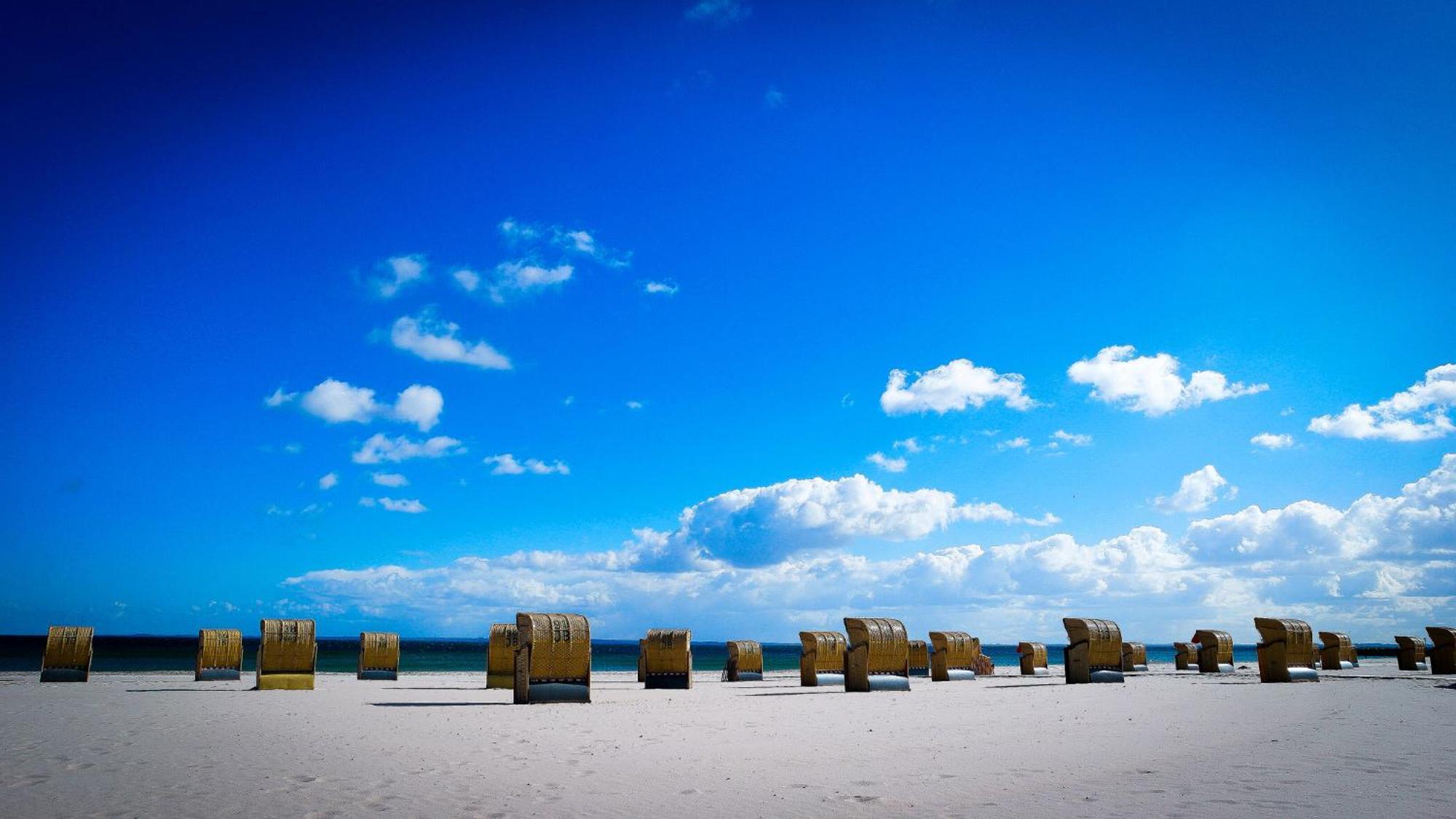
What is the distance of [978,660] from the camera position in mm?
44688

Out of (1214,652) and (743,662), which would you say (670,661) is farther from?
(1214,652)

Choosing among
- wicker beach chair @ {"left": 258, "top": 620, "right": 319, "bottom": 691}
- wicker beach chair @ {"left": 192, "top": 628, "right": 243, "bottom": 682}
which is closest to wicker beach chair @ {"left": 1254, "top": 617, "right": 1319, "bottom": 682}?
wicker beach chair @ {"left": 258, "top": 620, "right": 319, "bottom": 691}

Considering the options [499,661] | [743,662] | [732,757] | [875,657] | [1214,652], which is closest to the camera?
[732,757]

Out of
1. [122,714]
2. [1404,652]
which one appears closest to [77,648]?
[122,714]

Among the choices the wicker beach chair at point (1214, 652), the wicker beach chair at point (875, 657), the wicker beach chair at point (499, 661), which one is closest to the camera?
the wicker beach chair at point (875, 657)

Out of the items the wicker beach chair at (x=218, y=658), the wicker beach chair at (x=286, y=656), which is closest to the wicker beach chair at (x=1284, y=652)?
the wicker beach chair at (x=286, y=656)

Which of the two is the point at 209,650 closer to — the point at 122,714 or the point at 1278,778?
the point at 122,714

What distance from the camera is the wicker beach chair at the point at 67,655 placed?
2955 centimetres

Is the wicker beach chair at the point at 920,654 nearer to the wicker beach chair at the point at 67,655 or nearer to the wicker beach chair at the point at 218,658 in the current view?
the wicker beach chair at the point at 218,658

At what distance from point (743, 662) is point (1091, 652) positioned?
47.9 feet

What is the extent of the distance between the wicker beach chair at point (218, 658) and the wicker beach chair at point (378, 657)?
14.2ft

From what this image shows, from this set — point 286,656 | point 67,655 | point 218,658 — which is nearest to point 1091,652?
point 286,656

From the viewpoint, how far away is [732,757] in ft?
38.6

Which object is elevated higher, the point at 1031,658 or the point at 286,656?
the point at 286,656
